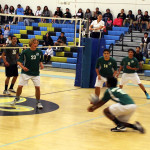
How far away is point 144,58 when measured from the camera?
70.5ft

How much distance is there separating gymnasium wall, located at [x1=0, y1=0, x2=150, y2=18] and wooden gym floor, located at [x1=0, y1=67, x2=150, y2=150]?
42.7 ft

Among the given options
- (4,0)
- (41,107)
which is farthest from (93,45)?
(4,0)

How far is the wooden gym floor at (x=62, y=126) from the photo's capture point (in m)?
7.91

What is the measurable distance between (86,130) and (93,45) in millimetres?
7166

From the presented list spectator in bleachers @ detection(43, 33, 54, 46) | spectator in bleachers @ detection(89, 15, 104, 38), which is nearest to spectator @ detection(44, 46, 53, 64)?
spectator in bleachers @ detection(43, 33, 54, 46)

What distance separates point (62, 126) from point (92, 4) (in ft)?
64.1

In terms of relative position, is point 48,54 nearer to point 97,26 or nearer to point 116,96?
point 97,26

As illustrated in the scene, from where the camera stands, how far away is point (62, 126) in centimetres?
948

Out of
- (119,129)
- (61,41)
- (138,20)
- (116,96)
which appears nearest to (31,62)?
(116,96)

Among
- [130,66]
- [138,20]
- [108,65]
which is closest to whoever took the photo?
[108,65]

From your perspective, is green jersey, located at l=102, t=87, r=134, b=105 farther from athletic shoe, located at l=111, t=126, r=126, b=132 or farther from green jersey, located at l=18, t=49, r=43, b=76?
green jersey, located at l=18, t=49, r=43, b=76

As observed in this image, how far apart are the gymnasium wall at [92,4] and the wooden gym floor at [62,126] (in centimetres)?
1302

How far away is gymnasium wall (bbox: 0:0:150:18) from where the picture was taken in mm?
26159

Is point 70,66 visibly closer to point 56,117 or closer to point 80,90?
point 80,90
